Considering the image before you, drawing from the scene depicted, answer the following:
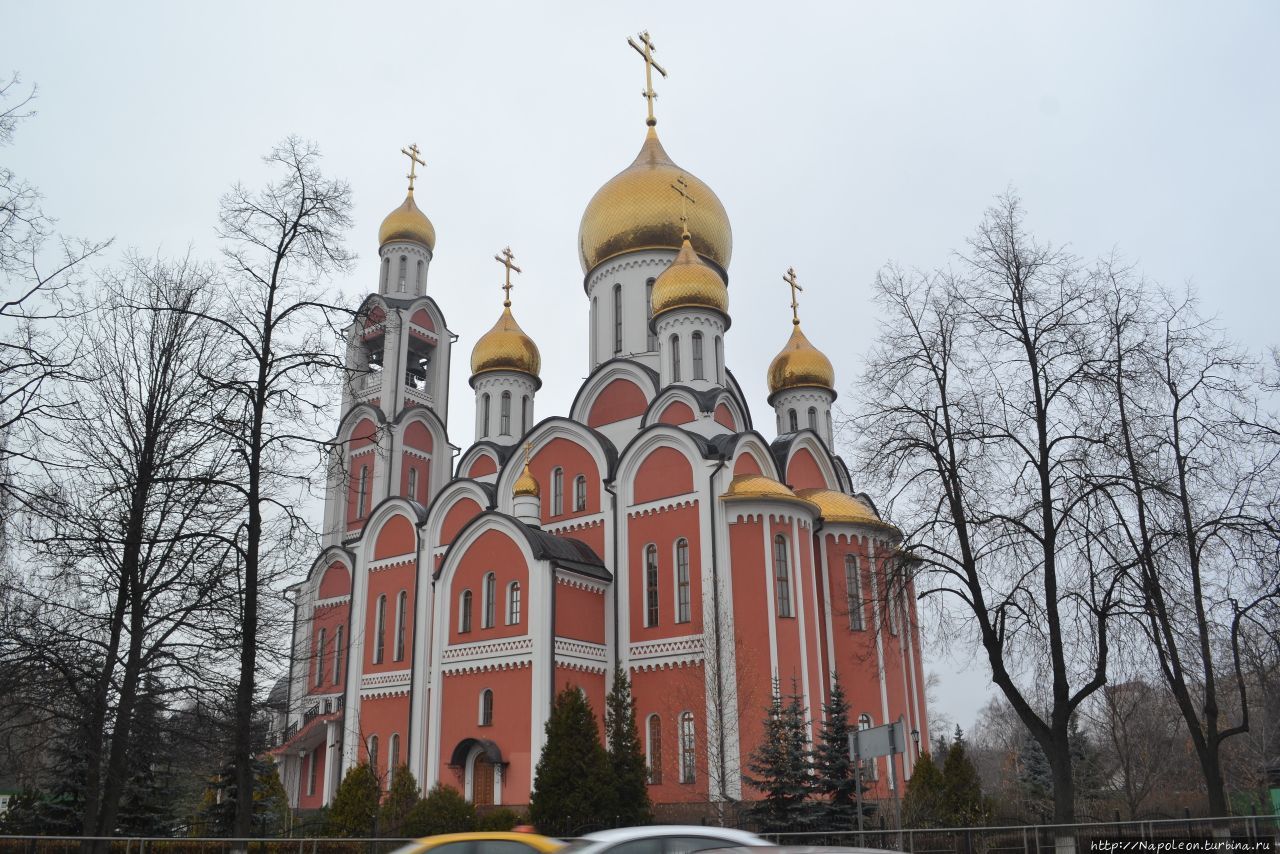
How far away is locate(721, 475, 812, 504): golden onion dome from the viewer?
22.5m

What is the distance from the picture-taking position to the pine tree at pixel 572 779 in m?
17.3

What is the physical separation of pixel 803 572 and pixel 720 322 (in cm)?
765

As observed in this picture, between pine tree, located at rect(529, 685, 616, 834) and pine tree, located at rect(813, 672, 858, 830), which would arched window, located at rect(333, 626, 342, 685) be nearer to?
pine tree, located at rect(529, 685, 616, 834)

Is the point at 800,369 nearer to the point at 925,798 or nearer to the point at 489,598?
the point at 489,598

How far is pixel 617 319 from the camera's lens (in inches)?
1191

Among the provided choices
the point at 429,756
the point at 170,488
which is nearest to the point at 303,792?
the point at 429,756

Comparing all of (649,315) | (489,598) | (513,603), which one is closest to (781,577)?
(513,603)

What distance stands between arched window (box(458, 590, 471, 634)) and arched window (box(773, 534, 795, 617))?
7.26m

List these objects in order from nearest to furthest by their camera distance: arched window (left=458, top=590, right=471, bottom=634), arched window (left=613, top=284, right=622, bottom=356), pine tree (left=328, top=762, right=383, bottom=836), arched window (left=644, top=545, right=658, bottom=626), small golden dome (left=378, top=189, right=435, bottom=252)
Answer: pine tree (left=328, top=762, right=383, bottom=836)
arched window (left=644, top=545, right=658, bottom=626)
arched window (left=458, top=590, right=471, bottom=634)
arched window (left=613, top=284, right=622, bottom=356)
small golden dome (left=378, top=189, right=435, bottom=252)

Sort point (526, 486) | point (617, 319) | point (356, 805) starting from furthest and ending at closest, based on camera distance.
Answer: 1. point (617, 319)
2. point (526, 486)
3. point (356, 805)

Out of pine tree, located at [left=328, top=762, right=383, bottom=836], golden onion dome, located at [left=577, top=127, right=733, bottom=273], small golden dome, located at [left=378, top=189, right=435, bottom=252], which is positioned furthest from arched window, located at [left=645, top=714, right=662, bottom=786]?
small golden dome, located at [left=378, top=189, right=435, bottom=252]

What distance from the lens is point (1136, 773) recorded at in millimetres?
32188

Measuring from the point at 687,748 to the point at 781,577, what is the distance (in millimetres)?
4234

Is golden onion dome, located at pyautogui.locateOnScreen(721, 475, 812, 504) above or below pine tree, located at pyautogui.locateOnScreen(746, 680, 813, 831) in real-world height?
above
